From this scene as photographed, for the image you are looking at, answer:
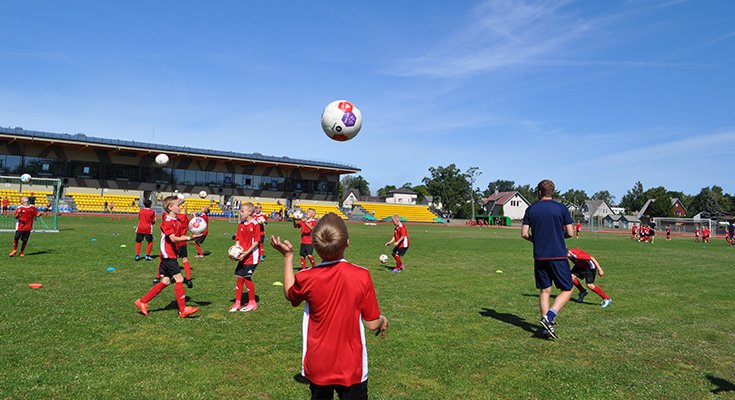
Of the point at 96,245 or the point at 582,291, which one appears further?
the point at 96,245

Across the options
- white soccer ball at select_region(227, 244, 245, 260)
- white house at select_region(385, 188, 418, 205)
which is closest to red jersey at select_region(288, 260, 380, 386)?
white soccer ball at select_region(227, 244, 245, 260)

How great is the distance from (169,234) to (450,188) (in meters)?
109

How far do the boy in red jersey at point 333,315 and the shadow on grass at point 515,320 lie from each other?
15.4 ft

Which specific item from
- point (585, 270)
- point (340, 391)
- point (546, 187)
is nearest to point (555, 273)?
point (546, 187)

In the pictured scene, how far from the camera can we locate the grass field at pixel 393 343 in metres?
4.61

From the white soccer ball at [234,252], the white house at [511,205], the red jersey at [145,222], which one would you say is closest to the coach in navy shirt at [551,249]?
the white soccer ball at [234,252]

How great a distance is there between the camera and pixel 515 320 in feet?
25.3

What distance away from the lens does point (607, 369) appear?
5.36 metres

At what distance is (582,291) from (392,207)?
64.8m

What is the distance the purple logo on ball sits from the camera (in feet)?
34.2

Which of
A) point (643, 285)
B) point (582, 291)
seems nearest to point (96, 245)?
point (582, 291)

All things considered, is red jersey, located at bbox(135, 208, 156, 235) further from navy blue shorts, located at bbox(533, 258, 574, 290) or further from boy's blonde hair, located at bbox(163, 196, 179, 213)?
navy blue shorts, located at bbox(533, 258, 574, 290)

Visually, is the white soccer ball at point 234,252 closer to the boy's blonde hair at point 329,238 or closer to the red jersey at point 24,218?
the boy's blonde hair at point 329,238

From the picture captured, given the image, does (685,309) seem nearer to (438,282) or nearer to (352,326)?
(438,282)
